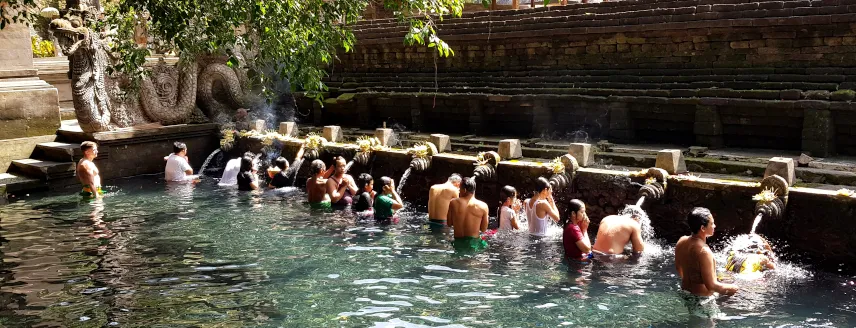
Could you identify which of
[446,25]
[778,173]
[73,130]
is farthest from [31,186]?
[778,173]

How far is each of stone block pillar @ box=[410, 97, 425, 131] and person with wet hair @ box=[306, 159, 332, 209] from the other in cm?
564

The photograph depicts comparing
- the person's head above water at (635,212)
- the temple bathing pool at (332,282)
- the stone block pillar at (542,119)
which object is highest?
the stone block pillar at (542,119)

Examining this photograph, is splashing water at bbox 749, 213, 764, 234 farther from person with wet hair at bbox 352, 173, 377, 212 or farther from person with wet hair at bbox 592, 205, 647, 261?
person with wet hair at bbox 352, 173, 377, 212

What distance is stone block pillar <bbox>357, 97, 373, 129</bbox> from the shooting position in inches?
779

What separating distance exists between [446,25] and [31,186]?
9.94 m

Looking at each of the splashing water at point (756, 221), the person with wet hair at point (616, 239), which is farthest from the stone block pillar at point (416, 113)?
the splashing water at point (756, 221)

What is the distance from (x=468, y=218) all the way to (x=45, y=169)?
9.82 meters

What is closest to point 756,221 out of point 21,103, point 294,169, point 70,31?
point 294,169

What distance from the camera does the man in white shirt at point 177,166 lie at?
15789 millimetres

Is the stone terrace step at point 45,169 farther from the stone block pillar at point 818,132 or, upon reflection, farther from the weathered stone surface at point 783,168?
the stone block pillar at point 818,132

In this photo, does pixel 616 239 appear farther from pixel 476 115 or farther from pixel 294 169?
pixel 476 115

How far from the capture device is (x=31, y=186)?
595 inches

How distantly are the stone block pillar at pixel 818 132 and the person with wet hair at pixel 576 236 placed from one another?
4.89m

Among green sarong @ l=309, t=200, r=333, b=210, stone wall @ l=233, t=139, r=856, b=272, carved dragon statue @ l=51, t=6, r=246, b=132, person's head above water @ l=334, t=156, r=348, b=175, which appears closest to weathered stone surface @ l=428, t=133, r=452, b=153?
→ stone wall @ l=233, t=139, r=856, b=272
